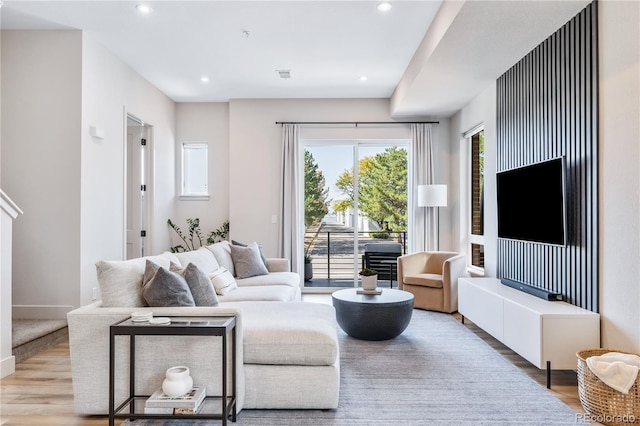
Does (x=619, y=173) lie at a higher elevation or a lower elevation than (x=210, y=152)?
lower

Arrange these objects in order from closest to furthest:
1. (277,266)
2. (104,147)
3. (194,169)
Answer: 1. (104,147)
2. (277,266)
3. (194,169)

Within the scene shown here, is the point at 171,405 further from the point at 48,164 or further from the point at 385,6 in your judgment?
the point at 385,6

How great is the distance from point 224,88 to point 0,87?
8.31 ft

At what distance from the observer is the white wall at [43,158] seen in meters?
3.83

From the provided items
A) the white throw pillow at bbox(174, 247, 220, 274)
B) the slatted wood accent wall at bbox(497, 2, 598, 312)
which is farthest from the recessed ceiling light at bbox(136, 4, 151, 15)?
the slatted wood accent wall at bbox(497, 2, 598, 312)

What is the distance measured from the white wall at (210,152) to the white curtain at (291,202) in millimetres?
1013

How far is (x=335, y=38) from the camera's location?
4.04 metres

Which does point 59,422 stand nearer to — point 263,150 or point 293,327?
point 293,327

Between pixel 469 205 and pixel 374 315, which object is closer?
pixel 374 315

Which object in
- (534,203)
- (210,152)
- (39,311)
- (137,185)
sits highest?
(210,152)

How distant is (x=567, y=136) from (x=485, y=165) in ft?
5.62

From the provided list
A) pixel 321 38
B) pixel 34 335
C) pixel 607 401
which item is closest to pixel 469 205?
pixel 321 38

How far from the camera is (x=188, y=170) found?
6559 mm

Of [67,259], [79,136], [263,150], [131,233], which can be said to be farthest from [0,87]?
[263,150]
